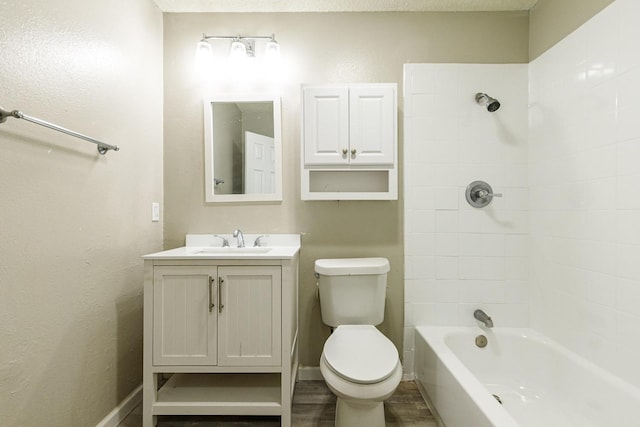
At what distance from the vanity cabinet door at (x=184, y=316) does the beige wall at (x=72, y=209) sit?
10.0 inches

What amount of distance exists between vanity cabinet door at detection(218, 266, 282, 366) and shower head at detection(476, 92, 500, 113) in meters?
1.56

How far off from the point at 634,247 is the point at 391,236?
1.08 meters

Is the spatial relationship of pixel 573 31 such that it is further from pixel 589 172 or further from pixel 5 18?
pixel 5 18

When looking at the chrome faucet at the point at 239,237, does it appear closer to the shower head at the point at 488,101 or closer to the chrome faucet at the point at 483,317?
the chrome faucet at the point at 483,317

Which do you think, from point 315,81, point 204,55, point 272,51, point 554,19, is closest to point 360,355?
point 315,81

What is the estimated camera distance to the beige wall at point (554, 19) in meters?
1.43


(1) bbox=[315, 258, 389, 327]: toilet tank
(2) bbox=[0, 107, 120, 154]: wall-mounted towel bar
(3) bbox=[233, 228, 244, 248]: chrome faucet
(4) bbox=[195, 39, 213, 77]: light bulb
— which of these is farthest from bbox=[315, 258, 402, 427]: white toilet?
(4) bbox=[195, 39, 213, 77]: light bulb

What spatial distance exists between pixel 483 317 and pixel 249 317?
1.39 m

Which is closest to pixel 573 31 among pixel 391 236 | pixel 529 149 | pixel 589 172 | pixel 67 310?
pixel 529 149

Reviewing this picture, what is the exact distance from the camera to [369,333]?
149cm

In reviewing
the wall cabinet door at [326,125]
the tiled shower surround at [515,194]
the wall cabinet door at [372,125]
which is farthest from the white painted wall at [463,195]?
the wall cabinet door at [326,125]

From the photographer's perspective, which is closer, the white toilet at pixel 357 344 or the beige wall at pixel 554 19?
the white toilet at pixel 357 344

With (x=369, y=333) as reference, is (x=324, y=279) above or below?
above

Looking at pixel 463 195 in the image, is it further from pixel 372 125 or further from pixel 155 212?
pixel 155 212
